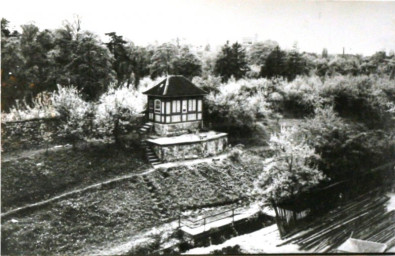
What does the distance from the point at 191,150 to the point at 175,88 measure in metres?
0.80

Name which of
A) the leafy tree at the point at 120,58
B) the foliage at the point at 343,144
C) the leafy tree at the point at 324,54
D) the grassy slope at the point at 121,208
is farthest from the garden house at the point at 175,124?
the leafy tree at the point at 324,54

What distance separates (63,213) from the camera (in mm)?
4094

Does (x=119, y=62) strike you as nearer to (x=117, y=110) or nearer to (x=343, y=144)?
(x=117, y=110)

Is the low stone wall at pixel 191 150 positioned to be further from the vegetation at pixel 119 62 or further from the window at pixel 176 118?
the vegetation at pixel 119 62

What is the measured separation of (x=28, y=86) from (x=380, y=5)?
437 cm

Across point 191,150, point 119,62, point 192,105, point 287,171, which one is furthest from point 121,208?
point 287,171

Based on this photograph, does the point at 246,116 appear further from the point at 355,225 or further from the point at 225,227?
the point at 355,225

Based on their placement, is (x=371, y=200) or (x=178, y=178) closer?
(x=178, y=178)

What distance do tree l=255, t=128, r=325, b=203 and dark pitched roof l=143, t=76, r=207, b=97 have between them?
3.95ft

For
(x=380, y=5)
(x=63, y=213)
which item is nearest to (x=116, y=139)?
(x=63, y=213)

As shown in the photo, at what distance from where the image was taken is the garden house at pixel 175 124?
464 centimetres

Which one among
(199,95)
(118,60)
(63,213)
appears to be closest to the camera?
(63,213)

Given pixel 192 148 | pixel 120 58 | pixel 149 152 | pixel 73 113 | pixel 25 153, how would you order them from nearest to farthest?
pixel 25 153
pixel 73 113
pixel 120 58
pixel 149 152
pixel 192 148

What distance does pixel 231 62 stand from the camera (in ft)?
16.1
